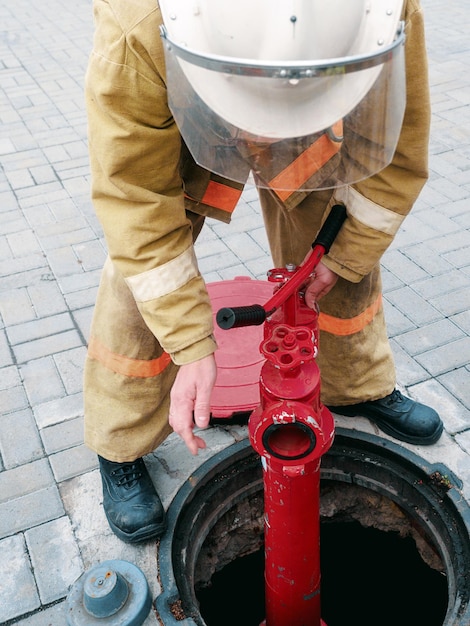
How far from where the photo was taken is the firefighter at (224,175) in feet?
4.27

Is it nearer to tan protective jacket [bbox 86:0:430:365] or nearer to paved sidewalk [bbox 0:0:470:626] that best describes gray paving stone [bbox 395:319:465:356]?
paved sidewalk [bbox 0:0:470:626]

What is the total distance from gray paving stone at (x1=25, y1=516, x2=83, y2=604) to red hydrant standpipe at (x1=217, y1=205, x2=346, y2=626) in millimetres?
680

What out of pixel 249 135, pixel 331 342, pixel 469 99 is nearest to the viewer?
pixel 249 135

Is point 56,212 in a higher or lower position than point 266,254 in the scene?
lower

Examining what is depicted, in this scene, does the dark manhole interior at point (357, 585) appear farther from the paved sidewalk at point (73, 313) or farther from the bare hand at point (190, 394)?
the bare hand at point (190, 394)

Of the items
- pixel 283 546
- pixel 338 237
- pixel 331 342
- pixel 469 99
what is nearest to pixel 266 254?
pixel 331 342

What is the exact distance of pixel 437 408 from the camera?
2.75 metres

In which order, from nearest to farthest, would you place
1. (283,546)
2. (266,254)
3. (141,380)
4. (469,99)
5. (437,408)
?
(283,546) → (141,380) → (437,408) → (266,254) → (469,99)

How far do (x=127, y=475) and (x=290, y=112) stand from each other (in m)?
1.48

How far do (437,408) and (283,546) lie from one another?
1123 millimetres

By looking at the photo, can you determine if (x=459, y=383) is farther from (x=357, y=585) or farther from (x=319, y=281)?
(x=319, y=281)

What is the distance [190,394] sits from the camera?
1.76 metres

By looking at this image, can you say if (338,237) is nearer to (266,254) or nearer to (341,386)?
(341,386)

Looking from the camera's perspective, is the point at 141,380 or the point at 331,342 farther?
the point at 331,342
